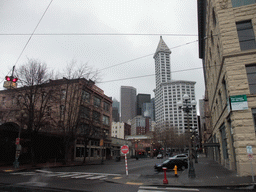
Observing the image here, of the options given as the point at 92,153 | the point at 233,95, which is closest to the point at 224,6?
the point at 233,95

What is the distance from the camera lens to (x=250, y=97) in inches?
615

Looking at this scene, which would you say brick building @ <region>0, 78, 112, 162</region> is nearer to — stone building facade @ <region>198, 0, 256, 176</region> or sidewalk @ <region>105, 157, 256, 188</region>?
sidewalk @ <region>105, 157, 256, 188</region>

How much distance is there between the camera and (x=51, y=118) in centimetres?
2911

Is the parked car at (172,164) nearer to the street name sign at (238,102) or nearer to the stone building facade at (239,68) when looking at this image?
the stone building facade at (239,68)

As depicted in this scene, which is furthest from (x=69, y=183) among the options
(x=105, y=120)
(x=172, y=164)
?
(x=105, y=120)

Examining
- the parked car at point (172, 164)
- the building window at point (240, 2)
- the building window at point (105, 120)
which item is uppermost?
the building window at point (240, 2)

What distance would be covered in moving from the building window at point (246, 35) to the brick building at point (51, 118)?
2291 cm

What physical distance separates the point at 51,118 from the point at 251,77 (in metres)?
25.3

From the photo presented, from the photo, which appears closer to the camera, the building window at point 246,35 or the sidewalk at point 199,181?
the sidewalk at point 199,181

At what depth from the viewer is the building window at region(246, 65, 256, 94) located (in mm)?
15969

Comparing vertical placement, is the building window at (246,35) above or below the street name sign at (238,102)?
above

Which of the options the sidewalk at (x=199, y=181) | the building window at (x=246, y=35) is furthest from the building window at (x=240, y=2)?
the sidewalk at (x=199, y=181)

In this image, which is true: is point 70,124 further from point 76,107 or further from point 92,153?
point 92,153

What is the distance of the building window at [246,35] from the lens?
16.8 m
